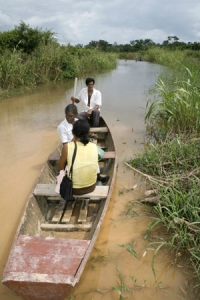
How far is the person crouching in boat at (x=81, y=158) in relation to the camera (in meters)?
2.52

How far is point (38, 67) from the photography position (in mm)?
11922

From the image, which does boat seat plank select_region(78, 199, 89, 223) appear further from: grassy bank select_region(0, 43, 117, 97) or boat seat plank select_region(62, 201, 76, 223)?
grassy bank select_region(0, 43, 117, 97)

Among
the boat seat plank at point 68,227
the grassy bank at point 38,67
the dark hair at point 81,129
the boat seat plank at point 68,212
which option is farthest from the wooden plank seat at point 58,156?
the grassy bank at point 38,67

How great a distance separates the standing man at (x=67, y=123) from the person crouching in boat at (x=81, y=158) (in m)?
0.89

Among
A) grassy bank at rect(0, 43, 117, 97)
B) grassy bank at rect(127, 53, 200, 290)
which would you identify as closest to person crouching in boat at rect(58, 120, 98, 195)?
grassy bank at rect(127, 53, 200, 290)

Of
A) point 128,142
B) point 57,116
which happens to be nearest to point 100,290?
point 128,142

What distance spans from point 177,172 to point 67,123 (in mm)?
1701

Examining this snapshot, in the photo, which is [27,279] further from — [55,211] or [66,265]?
[55,211]

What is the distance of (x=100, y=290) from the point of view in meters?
2.29

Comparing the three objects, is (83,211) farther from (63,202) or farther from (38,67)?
(38,67)

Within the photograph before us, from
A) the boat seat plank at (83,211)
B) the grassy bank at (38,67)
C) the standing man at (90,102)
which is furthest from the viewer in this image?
the grassy bank at (38,67)

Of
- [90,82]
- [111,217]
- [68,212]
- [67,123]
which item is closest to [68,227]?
[68,212]

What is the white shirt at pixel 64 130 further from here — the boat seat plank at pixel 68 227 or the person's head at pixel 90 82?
the person's head at pixel 90 82

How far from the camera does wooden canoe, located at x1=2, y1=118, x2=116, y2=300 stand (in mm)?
1836
